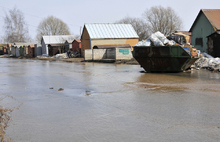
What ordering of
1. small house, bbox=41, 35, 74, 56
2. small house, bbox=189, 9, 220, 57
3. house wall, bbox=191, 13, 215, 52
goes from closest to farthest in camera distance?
small house, bbox=189, 9, 220, 57
house wall, bbox=191, 13, 215, 52
small house, bbox=41, 35, 74, 56

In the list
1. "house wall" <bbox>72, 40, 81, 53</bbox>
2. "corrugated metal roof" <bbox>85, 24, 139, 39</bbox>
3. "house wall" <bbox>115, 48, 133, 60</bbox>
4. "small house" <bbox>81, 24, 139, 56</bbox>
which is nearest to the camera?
"house wall" <bbox>115, 48, 133, 60</bbox>

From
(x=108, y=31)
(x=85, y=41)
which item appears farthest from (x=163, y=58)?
(x=85, y=41)

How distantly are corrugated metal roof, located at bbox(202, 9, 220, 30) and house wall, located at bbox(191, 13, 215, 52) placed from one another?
45 cm

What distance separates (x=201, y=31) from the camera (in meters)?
30.4

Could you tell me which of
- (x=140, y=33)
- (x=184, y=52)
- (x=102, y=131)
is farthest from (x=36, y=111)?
(x=140, y=33)

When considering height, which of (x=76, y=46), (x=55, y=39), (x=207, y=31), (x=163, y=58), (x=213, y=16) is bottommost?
(x=163, y=58)

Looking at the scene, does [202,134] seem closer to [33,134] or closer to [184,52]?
[33,134]

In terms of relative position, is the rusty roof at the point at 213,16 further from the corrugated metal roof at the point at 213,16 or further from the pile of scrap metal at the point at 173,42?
the pile of scrap metal at the point at 173,42

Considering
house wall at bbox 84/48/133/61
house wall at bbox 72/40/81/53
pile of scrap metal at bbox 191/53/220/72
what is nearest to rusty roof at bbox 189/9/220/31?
pile of scrap metal at bbox 191/53/220/72

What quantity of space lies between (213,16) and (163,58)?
1608 cm

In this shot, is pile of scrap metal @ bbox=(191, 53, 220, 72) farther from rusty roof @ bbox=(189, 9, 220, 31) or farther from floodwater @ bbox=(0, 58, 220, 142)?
floodwater @ bbox=(0, 58, 220, 142)

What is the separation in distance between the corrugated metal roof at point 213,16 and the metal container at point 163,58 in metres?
13.1

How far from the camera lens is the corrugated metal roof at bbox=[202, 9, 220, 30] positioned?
27.3m

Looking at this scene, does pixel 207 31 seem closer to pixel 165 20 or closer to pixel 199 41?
pixel 199 41
